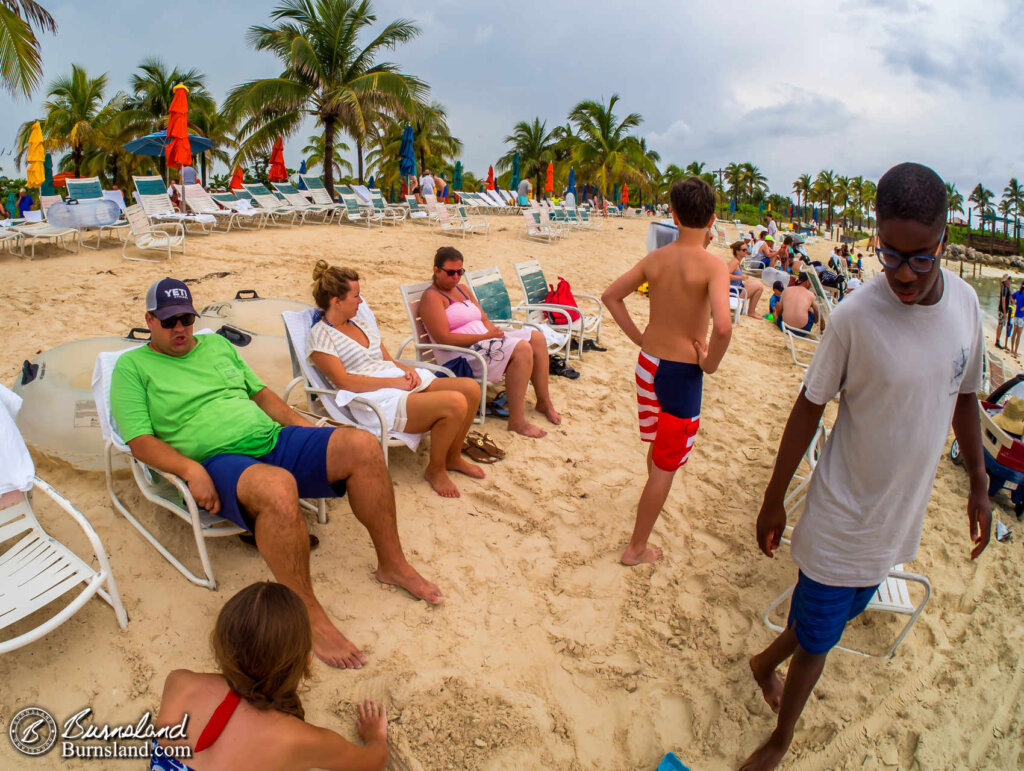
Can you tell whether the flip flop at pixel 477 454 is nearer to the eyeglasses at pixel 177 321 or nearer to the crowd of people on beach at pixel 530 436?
the crowd of people on beach at pixel 530 436

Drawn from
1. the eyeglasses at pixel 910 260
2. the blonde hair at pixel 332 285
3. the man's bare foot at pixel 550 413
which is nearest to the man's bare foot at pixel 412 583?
the blonde hair at pixel 332 285

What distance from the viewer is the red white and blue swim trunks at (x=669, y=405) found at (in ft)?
8.18

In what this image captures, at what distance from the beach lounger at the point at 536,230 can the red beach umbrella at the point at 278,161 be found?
Answer: 710 cm

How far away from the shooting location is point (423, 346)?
159 inches

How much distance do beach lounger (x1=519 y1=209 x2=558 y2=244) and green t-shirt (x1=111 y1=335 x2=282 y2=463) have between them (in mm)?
Answer: 11946

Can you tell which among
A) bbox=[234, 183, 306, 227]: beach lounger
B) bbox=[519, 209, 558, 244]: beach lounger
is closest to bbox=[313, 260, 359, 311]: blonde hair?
bbox=[234, 183, 306, 227]: beach lounger

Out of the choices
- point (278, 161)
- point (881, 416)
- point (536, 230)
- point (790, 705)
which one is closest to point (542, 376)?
point (790, 705)

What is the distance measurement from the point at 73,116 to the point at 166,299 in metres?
26.2

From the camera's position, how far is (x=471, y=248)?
12.0 metres

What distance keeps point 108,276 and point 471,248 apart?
6.59m

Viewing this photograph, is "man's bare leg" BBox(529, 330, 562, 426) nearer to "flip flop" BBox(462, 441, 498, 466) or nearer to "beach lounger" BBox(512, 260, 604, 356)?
"flip flop" BBox(462, 441, 498, 466)

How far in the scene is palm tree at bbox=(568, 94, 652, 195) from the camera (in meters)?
28.6

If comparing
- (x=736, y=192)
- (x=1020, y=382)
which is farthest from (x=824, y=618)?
(x=736, y=192)

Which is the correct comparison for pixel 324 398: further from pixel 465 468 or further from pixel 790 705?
pixel 790 705
